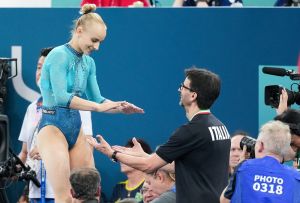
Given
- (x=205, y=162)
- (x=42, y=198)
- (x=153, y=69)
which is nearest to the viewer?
(x=205, y=162)

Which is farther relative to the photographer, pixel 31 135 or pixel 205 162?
pixel 31 135

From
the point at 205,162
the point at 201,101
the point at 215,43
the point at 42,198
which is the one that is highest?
the point at 215,43

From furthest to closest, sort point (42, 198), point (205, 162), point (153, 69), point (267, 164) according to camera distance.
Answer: point (153, 69) < point (42, 198) < point (205, 162) < point (267, 164)

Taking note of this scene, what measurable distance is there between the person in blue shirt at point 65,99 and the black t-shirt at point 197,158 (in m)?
0.98

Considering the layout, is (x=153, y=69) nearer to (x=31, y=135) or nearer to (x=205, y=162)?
(x=31, y=135)

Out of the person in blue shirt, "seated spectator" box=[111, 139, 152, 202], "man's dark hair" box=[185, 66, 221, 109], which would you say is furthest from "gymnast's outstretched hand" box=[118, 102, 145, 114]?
"seated spectator" box=[111, 139, 152, 202]

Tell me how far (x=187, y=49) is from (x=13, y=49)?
1.66m

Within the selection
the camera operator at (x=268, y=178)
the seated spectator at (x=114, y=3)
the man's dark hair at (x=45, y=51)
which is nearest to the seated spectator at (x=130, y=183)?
the man's dark hair at (x=45, y=51)

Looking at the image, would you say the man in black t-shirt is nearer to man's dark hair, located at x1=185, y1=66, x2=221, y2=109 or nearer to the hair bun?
man's dark hair, located at x1=185, y1=66, x2=221, y2=109

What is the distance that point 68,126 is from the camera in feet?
22.0

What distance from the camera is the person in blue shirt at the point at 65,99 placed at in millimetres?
6500

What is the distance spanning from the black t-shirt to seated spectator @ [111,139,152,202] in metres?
2.24

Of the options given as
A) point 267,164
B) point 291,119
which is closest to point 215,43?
point 291,119

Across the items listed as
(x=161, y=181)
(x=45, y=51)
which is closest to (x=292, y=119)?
(x=161, y=181)
